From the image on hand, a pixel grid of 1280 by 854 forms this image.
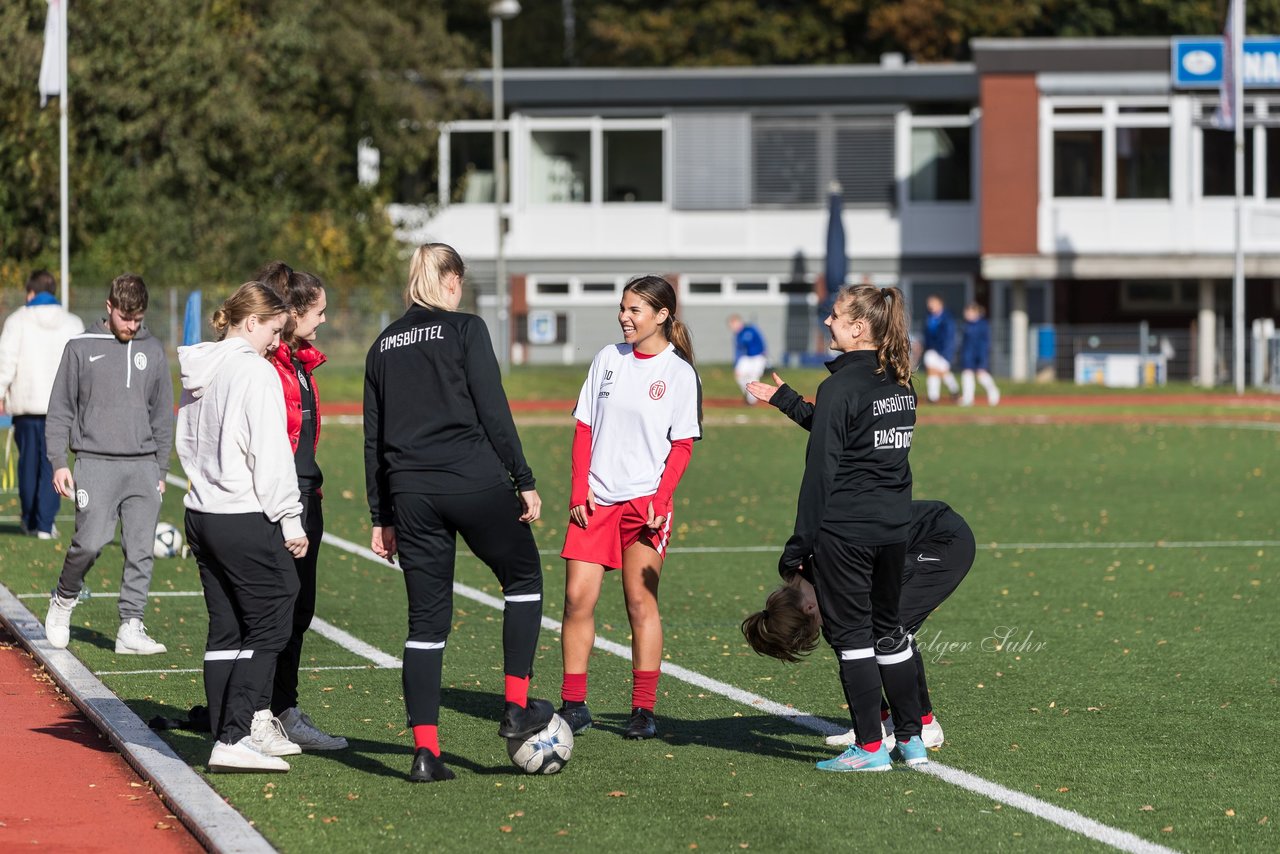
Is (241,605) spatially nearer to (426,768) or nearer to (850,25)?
(426,768)

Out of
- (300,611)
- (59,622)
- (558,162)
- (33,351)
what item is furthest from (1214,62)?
(300,611)

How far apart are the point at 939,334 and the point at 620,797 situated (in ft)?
88.6

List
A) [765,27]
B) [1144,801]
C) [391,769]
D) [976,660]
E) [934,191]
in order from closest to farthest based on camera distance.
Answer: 1. [1144,801]
2. [391,769]
3. [976,660]
4. [934,191]
5. [765,27]

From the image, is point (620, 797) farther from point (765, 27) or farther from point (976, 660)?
point (765, 27)

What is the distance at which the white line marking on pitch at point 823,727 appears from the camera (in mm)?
6297

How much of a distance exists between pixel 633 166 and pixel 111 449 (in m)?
39.4

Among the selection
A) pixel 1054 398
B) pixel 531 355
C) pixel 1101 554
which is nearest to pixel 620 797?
pixel 1101 554

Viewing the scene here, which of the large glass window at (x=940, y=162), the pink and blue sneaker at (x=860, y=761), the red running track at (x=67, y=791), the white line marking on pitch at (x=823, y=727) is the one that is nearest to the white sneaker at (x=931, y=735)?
the white line marking on pitch at (x=823, y=727)

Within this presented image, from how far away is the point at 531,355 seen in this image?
159 feet

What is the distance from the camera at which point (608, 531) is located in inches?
312

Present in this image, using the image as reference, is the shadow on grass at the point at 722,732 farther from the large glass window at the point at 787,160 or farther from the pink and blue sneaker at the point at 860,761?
the large glass window at the point at 787,160

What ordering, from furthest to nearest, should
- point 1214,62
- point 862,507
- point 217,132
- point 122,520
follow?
point 1214,62
point 217,132
point 122,520
point 862,507

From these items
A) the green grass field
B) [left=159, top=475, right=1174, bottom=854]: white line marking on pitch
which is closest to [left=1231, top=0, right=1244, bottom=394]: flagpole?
the green grass field

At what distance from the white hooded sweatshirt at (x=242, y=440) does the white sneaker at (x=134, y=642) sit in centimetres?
310
